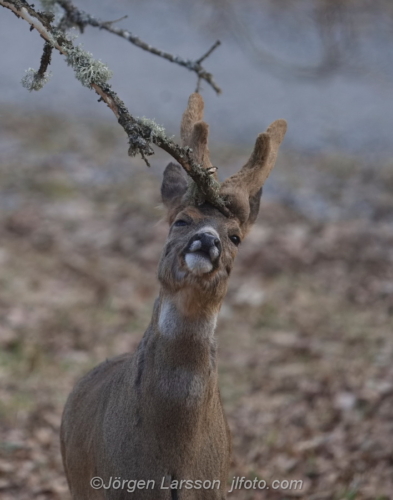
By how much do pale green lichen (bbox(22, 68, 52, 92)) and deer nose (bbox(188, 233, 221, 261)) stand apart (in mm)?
1066

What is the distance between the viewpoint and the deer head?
4133mm

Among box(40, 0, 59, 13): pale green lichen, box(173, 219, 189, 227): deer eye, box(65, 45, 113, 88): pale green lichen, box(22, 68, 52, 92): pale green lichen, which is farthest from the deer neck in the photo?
box(40, 0, 59, 13): pale green lichen

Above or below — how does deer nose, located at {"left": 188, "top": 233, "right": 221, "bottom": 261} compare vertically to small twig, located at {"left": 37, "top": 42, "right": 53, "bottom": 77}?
below

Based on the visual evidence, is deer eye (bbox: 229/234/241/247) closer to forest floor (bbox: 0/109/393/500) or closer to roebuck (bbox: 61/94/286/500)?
roebuck (bbox: 61/94/286/500)

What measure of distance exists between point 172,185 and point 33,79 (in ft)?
3.82

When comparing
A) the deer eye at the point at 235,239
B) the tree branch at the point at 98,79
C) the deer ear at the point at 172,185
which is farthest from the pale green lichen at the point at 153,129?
the deer ear at the point at 172,185

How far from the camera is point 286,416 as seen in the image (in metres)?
7.77

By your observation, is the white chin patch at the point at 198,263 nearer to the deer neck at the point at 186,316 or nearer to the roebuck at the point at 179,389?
the roebuck at the point at 179,389

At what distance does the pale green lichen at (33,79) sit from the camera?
4117mm

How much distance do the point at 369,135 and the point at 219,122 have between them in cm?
→ 288

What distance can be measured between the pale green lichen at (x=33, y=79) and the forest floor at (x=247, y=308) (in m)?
1.24

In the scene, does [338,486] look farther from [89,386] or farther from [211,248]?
[211,248]

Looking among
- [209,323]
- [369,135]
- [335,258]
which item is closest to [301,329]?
[335,258]

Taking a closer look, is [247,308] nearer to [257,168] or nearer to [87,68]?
[257,168]
